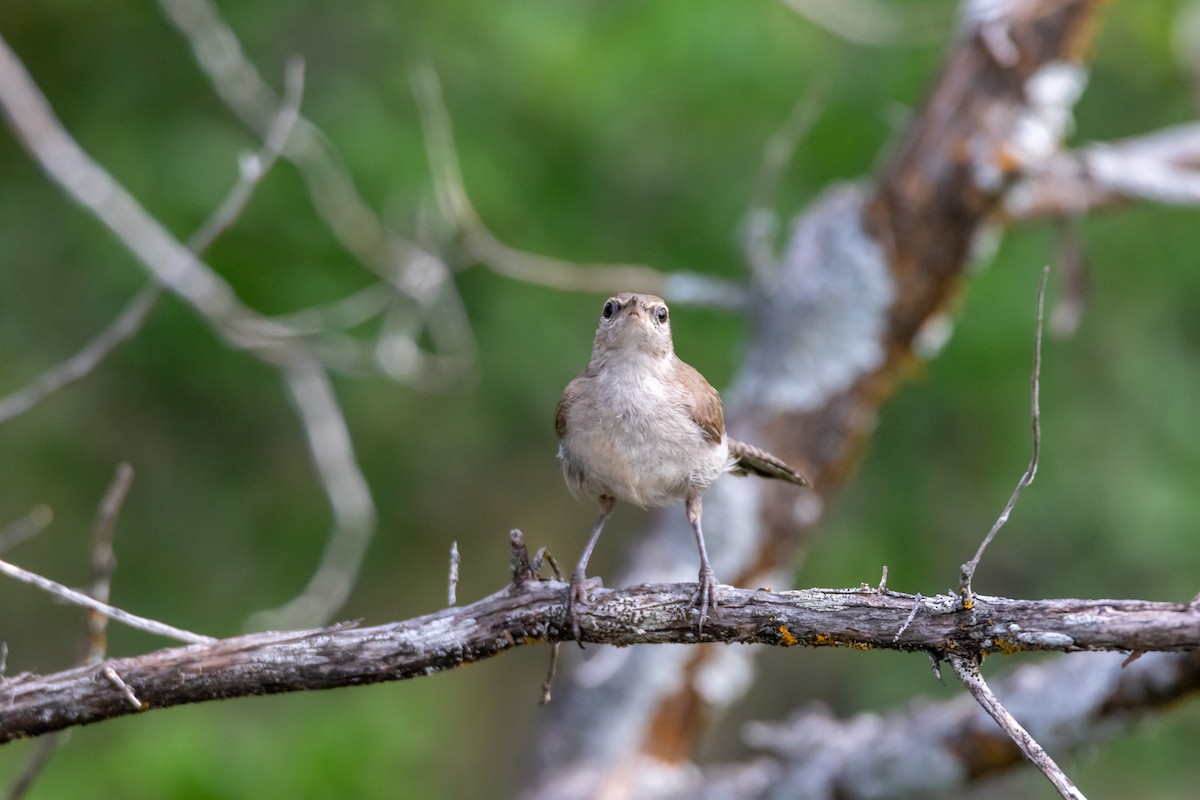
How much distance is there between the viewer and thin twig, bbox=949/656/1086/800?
199 cm

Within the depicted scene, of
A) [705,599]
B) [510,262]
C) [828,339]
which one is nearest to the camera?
[705,599]

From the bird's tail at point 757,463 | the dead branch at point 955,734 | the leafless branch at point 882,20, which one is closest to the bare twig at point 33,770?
the bird's tail at point 757,463

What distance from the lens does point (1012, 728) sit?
80.4 inches

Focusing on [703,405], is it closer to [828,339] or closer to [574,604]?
[574,604]

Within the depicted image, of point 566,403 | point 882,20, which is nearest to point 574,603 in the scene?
point 566,403

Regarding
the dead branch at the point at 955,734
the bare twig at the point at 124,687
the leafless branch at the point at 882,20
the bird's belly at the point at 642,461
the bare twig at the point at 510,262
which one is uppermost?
the leafless branch at the point at 882,20

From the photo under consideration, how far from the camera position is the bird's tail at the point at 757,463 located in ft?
11.8

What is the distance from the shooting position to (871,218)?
5094 millimetres

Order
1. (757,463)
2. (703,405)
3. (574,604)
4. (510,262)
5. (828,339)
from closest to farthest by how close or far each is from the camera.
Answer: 1. (574,604)
2. (703,405)
3. (757,463)
4. (828,339)
5. (510,262)

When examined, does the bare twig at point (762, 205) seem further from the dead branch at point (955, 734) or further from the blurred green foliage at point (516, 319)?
the dead branch at point (955, 734)

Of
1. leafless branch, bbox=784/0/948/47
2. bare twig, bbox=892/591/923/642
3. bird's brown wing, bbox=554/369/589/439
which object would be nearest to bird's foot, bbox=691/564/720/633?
bare twig, bbox=892/591/923/642

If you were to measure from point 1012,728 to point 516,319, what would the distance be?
4407 mm

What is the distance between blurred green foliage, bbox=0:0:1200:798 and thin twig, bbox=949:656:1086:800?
3.51m

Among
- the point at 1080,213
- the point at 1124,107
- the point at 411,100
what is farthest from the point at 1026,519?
the point at 411,100
